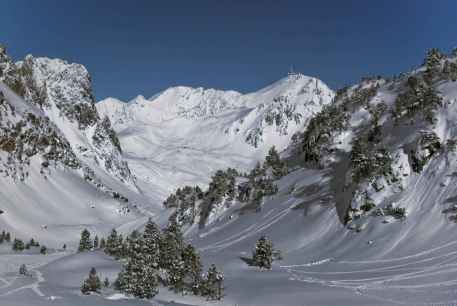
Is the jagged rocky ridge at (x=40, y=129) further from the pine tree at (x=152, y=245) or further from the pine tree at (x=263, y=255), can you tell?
the pine tree at (x=263, y=255)

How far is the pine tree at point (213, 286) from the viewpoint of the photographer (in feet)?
107

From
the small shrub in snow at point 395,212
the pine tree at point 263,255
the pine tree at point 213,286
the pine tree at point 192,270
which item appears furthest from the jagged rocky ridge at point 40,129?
the small shrub in snow at point 395,212

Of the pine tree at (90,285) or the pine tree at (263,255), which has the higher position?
the pine tree at (263,255)

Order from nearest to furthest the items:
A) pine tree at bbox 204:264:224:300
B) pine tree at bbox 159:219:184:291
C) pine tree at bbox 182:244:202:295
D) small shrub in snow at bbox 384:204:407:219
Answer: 1. pine tree at bbox 204:264:224:300
2. pine tree at bbox 182:244:202:295
3. pine tree at bbox 159:219:184:291
4. small shrub in snow at bbox 384:204:407:219

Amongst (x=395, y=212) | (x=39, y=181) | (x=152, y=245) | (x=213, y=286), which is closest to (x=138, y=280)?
(x=213, y=286)

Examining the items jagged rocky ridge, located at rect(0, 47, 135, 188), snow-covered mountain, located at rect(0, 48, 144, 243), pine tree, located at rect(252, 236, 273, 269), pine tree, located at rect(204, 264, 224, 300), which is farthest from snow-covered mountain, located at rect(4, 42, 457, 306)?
jagged rocky ridge, located at rect(0, 47, 135, 188)

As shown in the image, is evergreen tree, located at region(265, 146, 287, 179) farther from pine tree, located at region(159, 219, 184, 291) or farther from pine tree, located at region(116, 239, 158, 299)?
pine tree, located at region(116, 239, 158, 299)

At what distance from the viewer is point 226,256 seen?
48.6 meters

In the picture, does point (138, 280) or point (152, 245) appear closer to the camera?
point (138, 280)

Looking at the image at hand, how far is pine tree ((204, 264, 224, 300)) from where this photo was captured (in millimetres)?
32594

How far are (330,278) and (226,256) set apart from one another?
14892 mm

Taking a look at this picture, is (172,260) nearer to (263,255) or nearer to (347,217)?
(263,255)

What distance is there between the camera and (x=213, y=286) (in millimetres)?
33000

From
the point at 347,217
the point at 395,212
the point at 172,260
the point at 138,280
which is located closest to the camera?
the point at 138,280
